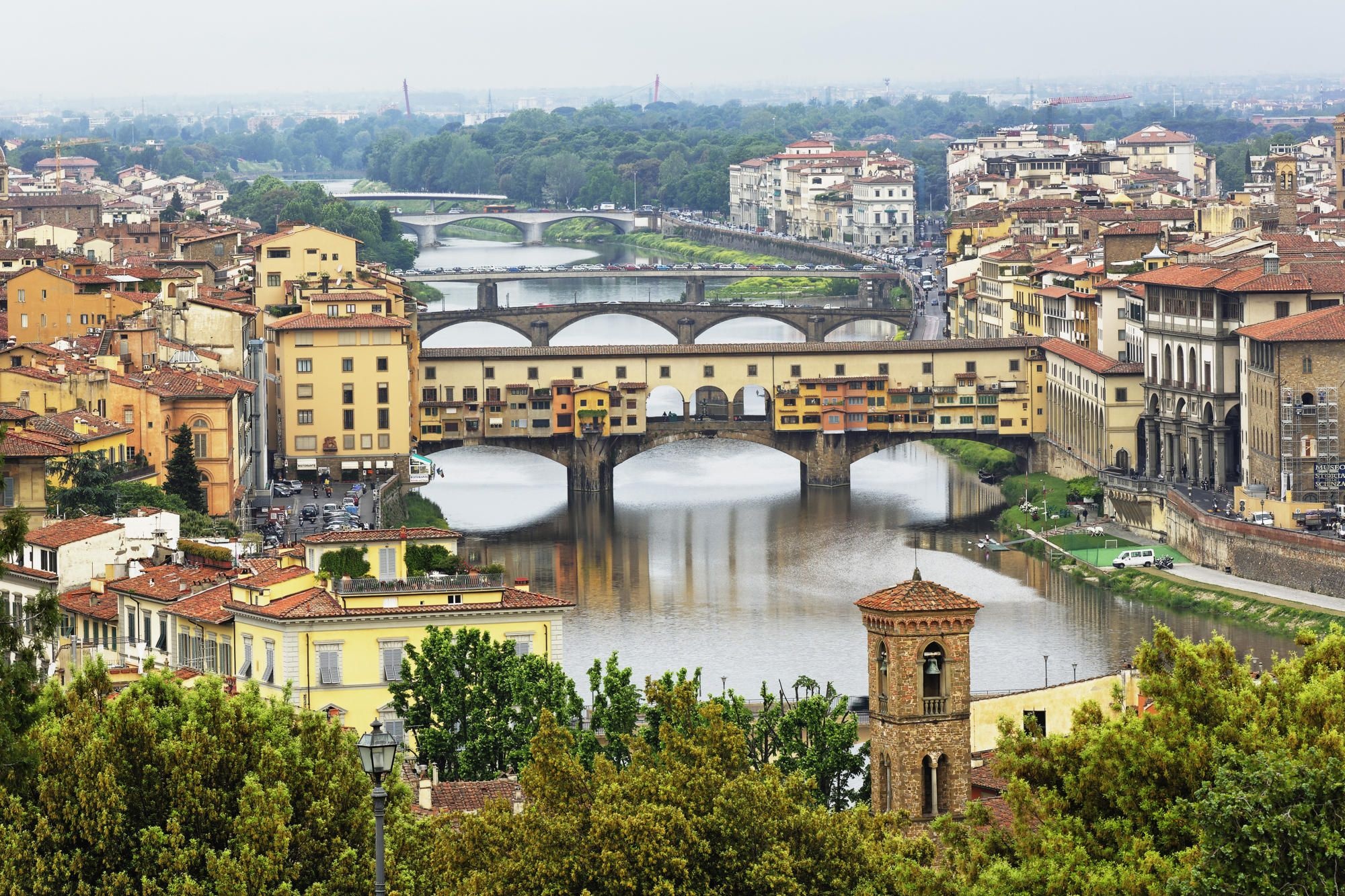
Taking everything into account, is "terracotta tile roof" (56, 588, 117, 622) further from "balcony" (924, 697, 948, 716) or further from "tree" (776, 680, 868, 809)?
"balcony" (924, 697, 948, 716)

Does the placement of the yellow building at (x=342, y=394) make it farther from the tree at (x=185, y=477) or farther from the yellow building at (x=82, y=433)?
the tree at (x=185, y=477)

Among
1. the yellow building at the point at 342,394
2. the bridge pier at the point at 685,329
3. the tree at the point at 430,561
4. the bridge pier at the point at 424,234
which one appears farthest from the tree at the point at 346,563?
the bridge pier at the point at 424,234

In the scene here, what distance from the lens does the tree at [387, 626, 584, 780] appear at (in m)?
25.8

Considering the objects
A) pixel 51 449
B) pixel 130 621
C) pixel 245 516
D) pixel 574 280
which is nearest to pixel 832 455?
pixel 245 516

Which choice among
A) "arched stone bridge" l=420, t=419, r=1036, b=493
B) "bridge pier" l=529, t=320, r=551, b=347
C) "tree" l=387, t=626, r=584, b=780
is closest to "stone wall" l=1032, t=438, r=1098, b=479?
"arched stone bridge" l=420, t=419, r=1036, b=493

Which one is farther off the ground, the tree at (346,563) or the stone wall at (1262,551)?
the tree at (346,563)

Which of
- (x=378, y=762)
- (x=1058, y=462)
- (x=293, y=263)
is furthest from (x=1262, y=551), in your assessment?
(x=378, y=762)

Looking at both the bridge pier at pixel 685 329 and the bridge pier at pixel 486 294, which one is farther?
the bridge pier at pixel 486 294

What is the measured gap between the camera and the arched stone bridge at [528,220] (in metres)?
132

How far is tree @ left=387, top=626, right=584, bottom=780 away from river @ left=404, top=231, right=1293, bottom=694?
35.7ft

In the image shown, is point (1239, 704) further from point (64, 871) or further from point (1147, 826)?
point (64, 871)

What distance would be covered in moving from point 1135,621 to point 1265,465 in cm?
826

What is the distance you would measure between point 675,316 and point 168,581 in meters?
53.0

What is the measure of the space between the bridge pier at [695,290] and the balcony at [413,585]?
7228 cm
